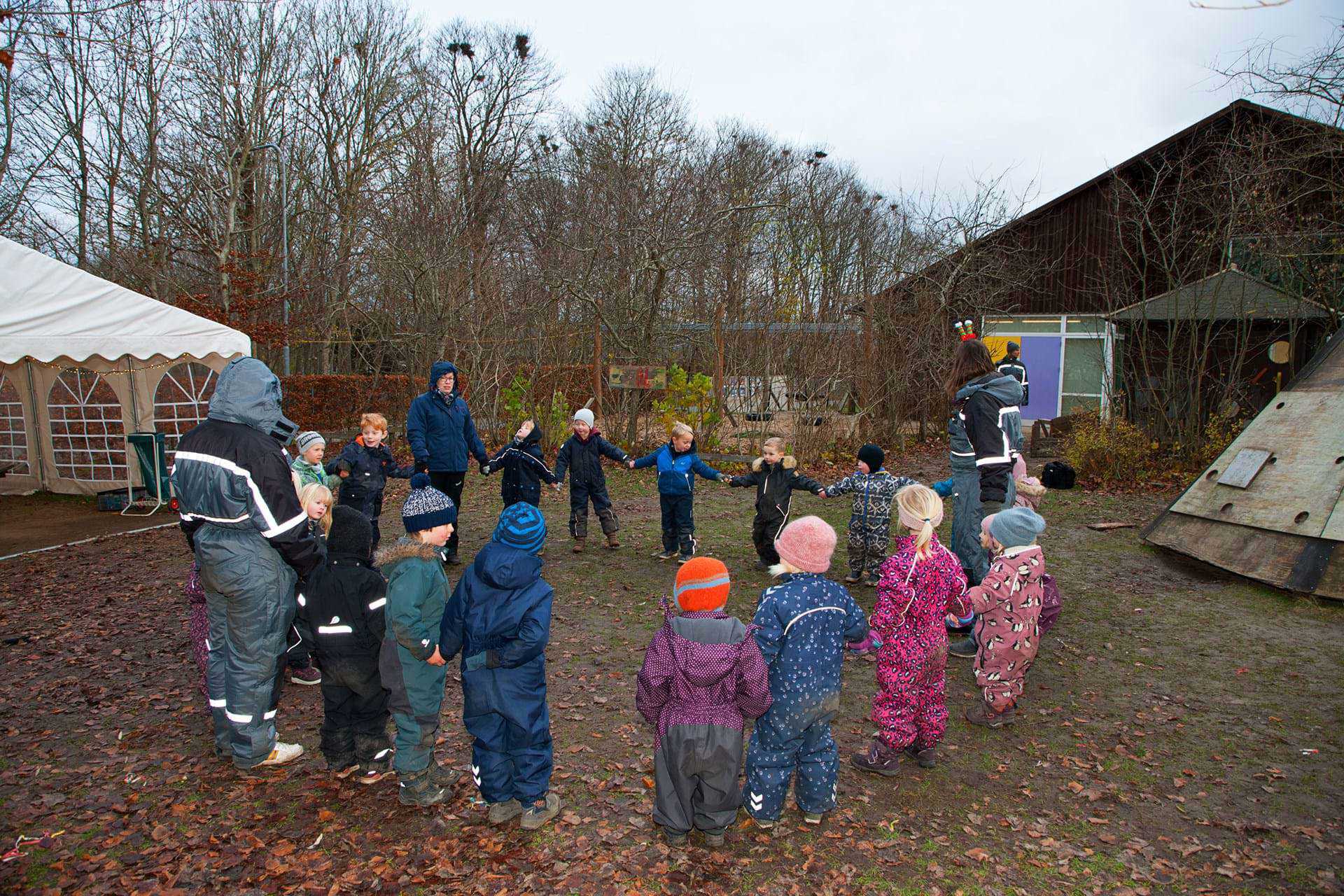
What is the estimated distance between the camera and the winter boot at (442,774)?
152 inches

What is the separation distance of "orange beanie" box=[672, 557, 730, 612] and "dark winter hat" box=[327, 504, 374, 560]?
1577 mm

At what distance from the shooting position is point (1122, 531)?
30.8ft

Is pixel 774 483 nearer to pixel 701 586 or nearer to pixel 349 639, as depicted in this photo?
pixel 701 586

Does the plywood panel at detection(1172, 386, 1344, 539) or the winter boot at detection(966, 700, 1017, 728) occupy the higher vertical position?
the plywood panel at detection(1172, 386, 1344, 539)

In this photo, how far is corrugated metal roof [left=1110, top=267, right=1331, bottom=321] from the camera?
1185 cm

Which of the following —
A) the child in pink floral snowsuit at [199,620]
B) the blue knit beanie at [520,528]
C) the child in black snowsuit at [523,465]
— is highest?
the blue knit beanie at [520,528]

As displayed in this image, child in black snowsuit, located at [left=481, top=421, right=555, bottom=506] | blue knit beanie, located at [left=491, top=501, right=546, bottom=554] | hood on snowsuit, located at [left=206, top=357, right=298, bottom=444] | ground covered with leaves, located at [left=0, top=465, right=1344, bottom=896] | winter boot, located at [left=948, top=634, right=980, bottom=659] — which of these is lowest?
ground covered with leaves, located at [left=0, top=465, right=1344, bottom=896]

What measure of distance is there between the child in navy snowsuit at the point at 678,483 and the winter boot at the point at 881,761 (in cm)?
387

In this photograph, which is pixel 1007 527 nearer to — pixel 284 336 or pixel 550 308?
pixel 550 308

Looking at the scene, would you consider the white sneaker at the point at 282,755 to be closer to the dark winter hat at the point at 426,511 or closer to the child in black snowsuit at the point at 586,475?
the dark winter hat at the point at 426,511

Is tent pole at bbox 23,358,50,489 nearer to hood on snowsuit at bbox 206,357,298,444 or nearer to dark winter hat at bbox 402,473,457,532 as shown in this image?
hood on snowsuit at bbox 206,357,298,444

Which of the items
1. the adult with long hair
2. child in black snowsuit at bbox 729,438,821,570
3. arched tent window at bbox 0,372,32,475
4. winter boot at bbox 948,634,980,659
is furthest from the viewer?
arched tent window at bbox 0,372,32,475

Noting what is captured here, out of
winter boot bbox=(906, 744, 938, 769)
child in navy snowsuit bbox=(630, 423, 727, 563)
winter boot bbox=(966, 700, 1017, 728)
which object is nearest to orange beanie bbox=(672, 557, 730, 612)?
winter boot bbox=(906, 744, 938, 769)

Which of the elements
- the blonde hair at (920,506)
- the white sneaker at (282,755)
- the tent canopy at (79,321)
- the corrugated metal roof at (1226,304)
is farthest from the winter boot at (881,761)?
the corrugated metal roof at (1226,304)
